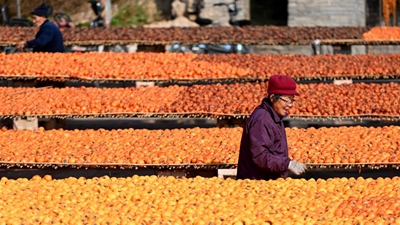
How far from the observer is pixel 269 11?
3189 cm

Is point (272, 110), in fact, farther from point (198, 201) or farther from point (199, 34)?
point (199, 34)

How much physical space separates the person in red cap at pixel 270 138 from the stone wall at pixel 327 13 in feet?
58.3

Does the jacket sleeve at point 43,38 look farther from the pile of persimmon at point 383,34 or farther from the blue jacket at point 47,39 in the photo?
the pile of persimmon at point 383,34

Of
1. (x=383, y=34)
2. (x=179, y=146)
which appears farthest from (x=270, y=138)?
(x=383, y=34)

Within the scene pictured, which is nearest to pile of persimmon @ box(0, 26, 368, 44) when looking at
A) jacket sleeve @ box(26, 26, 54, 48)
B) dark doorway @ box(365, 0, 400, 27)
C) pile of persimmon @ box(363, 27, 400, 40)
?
pile of persimmon @ box(363, 27, 400, 40)

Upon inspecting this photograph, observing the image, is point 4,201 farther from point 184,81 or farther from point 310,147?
point 184,81

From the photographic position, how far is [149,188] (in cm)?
741

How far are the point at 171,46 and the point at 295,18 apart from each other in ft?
23.5

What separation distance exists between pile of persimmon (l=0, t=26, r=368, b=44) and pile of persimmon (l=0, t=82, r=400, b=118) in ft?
20.2

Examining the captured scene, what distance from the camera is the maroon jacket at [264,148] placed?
766 cm

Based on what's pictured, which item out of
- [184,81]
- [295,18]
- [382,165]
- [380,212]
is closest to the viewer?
[380,212]

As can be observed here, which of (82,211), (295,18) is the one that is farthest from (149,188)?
(295,18)

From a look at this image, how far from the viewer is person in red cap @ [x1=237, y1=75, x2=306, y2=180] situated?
25.0 ft

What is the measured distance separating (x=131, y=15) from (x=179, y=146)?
62.1 ft
